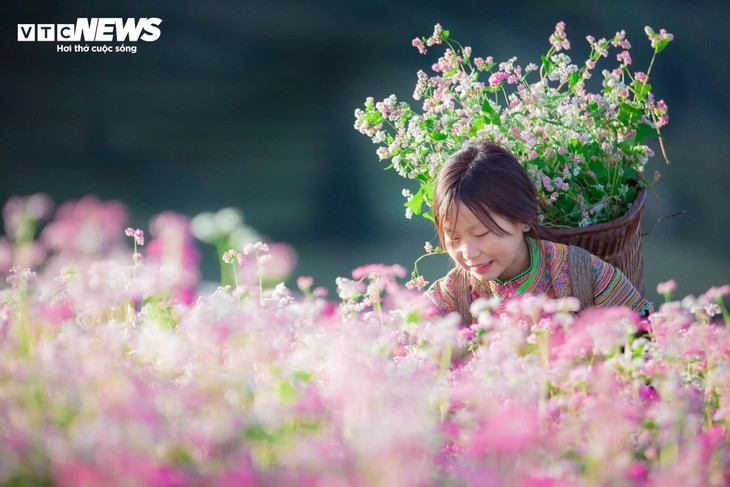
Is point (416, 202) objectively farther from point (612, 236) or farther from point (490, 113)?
point (612, 236)

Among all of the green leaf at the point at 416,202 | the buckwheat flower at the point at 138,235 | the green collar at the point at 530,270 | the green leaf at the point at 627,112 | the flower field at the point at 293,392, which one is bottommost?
the flower field at the point at 293,392

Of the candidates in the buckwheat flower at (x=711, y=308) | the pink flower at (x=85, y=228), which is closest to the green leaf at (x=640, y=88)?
the buckwheat flower at (x=711, y=308)

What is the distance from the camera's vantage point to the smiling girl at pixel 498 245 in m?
2.14

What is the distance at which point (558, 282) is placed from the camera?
2320 millimetres

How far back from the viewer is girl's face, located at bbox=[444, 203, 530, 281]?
213cm

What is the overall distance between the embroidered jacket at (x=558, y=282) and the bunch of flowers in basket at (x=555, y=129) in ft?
0.82

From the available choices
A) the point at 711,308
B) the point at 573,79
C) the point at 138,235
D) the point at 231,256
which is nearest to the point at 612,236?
the point at 573,79

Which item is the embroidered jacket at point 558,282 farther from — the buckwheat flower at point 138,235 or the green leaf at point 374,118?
the buckwheat flower at point 138,235

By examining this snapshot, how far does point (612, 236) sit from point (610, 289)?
23cm

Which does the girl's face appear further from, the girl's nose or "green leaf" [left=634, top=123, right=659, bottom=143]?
"green leaf" [left=634, top=123, right=659, bottom=143]

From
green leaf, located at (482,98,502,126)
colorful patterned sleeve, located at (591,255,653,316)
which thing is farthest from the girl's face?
green leaf, located at (482,98,502,126)

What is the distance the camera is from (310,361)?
1.27 meters

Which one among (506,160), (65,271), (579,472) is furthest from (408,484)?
(506,160)

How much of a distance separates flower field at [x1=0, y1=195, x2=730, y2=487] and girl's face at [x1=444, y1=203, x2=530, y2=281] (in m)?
0.63
